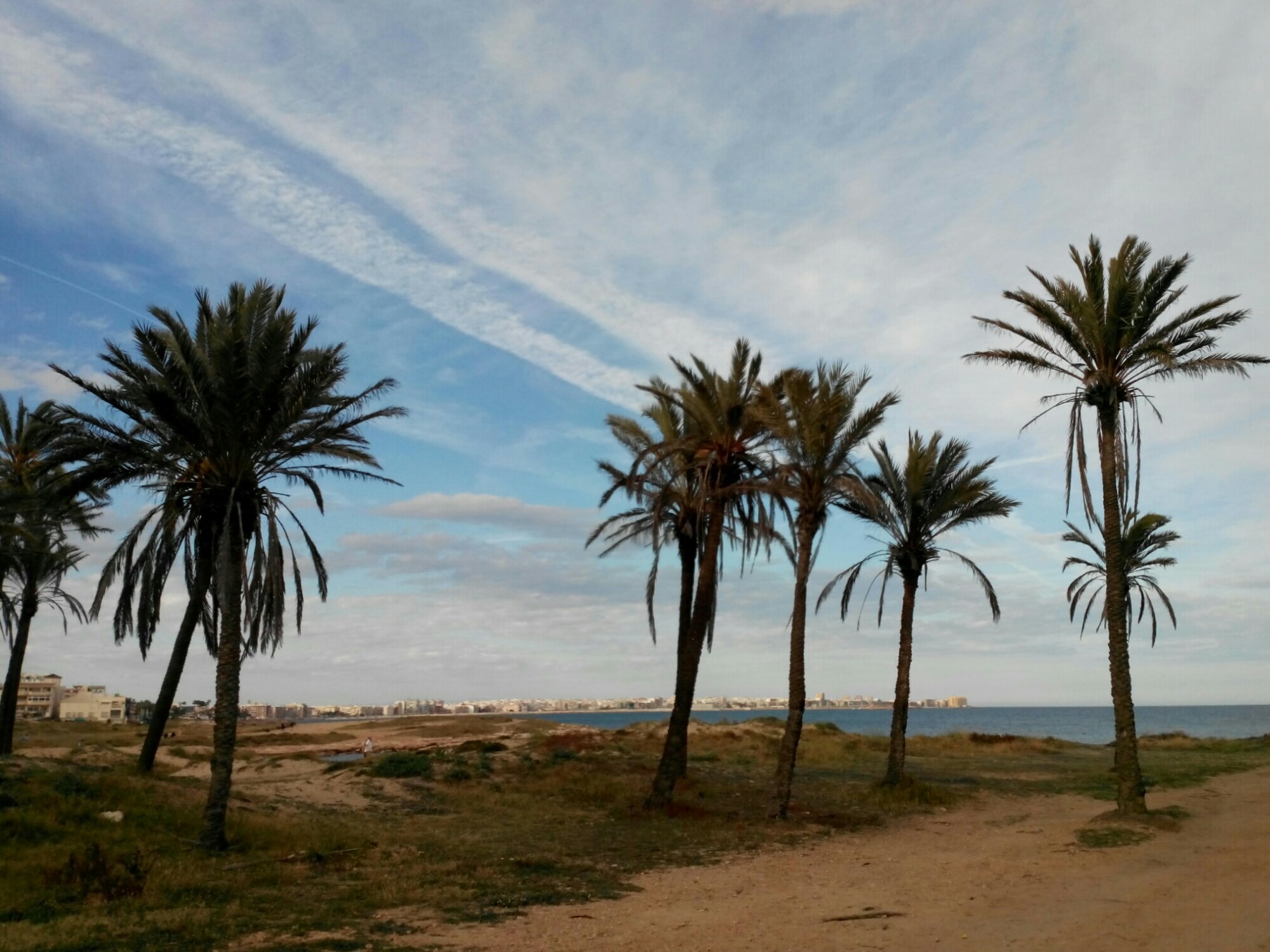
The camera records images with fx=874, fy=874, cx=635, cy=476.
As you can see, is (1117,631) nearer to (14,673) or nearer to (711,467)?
A: (711,467)

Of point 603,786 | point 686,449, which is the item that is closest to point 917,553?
point 686,449

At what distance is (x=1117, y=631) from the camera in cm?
1662

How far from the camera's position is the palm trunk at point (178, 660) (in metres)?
19.0

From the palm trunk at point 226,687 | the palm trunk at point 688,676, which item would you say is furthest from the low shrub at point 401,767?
the palm trunk at point 226,687

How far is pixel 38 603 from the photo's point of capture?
2516 centimetres

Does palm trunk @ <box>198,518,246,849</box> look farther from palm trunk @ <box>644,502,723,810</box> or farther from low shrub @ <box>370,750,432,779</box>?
low shrub @ <box>370,750,432,779</box>

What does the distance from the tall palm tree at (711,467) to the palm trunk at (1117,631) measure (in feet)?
22.4

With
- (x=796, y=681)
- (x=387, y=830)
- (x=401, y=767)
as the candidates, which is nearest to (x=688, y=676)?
(x=796, y=681)

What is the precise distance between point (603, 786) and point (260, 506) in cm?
1188

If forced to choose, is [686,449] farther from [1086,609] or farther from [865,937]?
[1086,609]

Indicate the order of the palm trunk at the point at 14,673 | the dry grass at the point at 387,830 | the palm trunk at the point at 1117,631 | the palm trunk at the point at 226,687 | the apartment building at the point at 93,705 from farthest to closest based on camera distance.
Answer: the apartment building at the point at 93,705 < the palm trunk at the point at 14,673 < the palm trunk at the point at 1117,631 < the palm trunk at the point at 226,687 < the dry grass at the point at 387,830

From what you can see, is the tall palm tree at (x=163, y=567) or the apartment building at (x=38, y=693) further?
the apartment building at (x=38, y=693)

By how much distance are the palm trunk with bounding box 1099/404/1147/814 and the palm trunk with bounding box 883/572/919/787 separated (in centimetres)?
537

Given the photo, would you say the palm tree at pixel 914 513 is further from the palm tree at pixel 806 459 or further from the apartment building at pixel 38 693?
the apartment building at pixel 38 693
